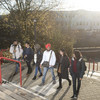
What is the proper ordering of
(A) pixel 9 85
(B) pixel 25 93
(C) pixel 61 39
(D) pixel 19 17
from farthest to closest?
(C) pixel 61 39, (D) pixel 19 17, (A) pixel 9 85, (B) pixel 25 93

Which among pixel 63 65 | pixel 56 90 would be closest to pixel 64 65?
pixel 63 65

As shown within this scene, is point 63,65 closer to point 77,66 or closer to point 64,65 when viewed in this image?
point 64,65

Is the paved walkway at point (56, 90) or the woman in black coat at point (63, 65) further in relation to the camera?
the woman in black coat at point (63, 65)

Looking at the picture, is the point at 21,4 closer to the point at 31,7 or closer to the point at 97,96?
the point at 31,7

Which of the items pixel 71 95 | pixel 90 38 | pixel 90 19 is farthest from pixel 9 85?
pixel 90 19

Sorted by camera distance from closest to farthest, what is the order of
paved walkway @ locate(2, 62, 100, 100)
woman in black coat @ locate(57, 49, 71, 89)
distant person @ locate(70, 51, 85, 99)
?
distant person @ locate(70, 51, 85, 99)
paved walkway @ locate(2, 62, 100, 100)
woman in black coat @ locate(57, 49, 71, 89)

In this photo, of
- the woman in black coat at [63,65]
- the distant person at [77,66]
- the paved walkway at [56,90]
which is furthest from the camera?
the woman in black coat at [63,65]

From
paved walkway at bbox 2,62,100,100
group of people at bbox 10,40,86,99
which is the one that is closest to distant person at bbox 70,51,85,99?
group of people at bbox 10,40,86,99

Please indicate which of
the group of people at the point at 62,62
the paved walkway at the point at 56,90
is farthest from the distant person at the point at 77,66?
the paved walkway at the point at 56,90

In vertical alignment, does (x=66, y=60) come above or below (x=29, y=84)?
above

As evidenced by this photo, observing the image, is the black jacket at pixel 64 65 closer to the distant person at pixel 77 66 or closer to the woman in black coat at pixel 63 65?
the woman in black coat at pixel 63 65

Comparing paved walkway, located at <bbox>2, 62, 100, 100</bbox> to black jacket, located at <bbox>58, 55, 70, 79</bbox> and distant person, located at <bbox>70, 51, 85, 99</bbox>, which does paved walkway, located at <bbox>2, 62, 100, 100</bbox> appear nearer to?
distant person, located at <bbox>70, 51, 85, 99</bbox>

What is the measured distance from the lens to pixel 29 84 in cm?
551

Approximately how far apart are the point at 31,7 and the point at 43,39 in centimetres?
428
